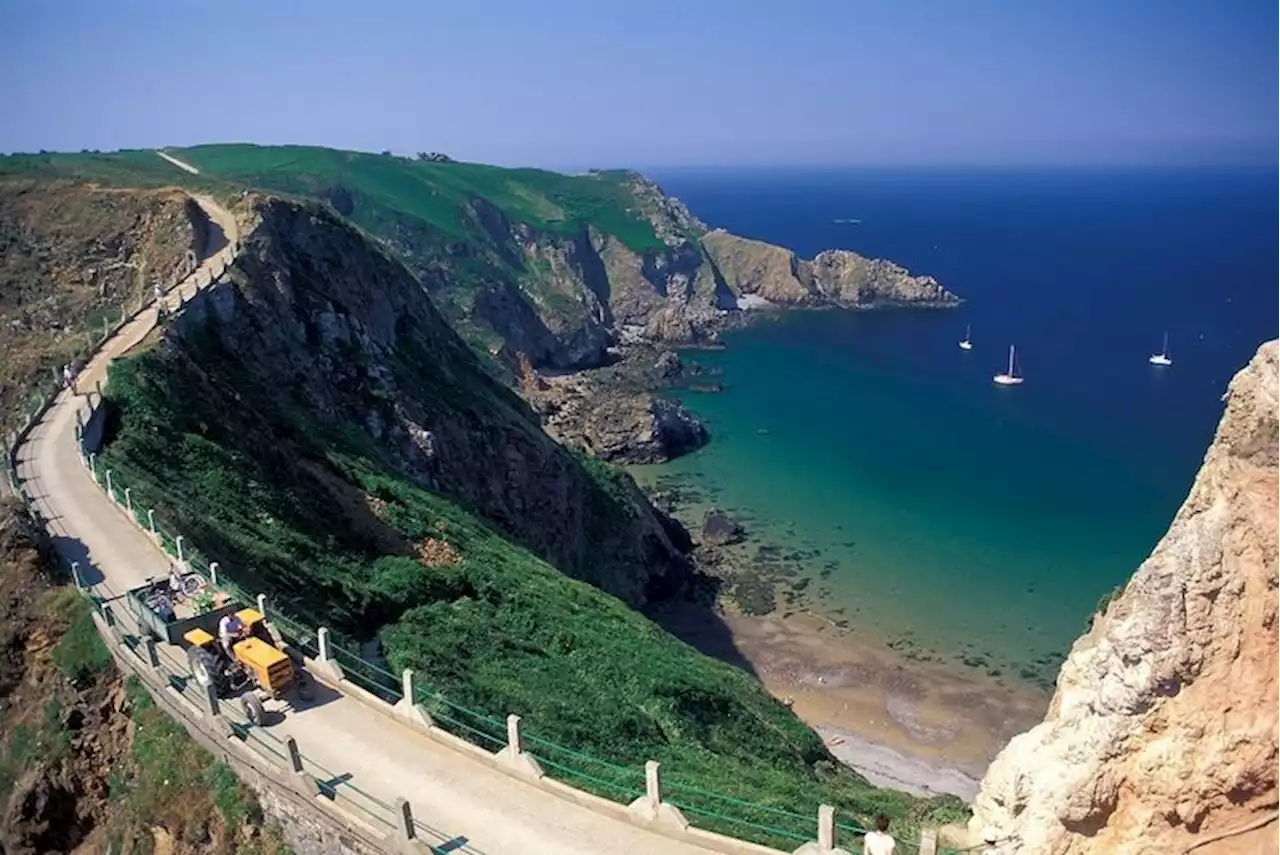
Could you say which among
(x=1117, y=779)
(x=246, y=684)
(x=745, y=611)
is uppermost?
(x=1117, y=779)

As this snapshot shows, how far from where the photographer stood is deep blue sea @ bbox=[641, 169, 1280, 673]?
62.4m

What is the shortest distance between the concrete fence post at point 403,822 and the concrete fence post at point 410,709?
3459 mm

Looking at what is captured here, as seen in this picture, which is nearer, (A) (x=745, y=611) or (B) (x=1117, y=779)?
(B) (x=1117, y=779)

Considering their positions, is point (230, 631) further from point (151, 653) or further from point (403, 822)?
point (403, 822)

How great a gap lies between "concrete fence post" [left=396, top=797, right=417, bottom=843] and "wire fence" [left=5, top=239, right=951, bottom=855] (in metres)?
3.52

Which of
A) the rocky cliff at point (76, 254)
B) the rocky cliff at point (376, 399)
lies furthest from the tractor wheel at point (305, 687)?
the rocky cliff at point (76, 254)

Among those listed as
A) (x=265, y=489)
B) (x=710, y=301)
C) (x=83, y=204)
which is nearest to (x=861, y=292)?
(x=710, y=301)

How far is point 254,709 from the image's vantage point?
1877cm

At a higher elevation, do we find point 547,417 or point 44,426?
point 44,426

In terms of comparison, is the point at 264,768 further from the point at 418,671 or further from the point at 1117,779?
the point at 1117,779

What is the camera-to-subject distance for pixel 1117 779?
497 inches

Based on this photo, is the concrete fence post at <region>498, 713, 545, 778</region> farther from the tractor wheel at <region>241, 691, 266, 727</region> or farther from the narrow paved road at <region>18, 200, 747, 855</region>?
the tractor wheel at <region>241, 691, 266, 727</region>

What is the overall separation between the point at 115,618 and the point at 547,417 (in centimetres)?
7181

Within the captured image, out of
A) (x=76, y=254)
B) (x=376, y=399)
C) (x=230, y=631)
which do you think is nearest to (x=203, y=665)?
(x=230, y=631)
